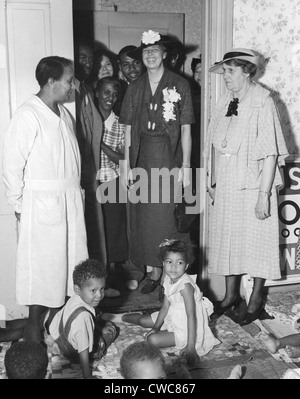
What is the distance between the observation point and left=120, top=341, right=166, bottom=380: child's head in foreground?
195 cm

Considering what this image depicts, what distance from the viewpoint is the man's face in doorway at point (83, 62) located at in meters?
4.05

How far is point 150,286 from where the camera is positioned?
4.07 metres

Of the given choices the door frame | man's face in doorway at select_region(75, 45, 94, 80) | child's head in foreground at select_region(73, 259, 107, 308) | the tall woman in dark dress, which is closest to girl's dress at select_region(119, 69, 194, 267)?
the tall woman in dark dress

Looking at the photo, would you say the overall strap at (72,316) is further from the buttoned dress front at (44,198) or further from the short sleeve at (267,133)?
the short sleeve at (267,133)

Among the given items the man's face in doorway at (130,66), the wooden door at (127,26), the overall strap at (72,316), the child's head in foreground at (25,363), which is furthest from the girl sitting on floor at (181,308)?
the wooden door at (127,26)

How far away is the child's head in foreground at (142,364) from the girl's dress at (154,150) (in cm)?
197

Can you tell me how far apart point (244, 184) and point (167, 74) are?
3.40 feet

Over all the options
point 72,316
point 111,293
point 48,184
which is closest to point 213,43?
point 48,184

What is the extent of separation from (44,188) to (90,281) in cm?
61

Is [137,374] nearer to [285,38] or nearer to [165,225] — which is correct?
[165,225]

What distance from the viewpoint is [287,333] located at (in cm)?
345

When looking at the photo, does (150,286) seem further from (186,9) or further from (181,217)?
(186,9)

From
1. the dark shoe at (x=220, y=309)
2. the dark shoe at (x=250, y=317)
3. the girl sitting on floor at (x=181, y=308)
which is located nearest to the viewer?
the girl sitting on floor at (x=181, y=308)

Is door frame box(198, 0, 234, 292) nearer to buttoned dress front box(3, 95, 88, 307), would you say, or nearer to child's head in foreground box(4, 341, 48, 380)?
buttoned dress front box(3, 95, 88, 307)
